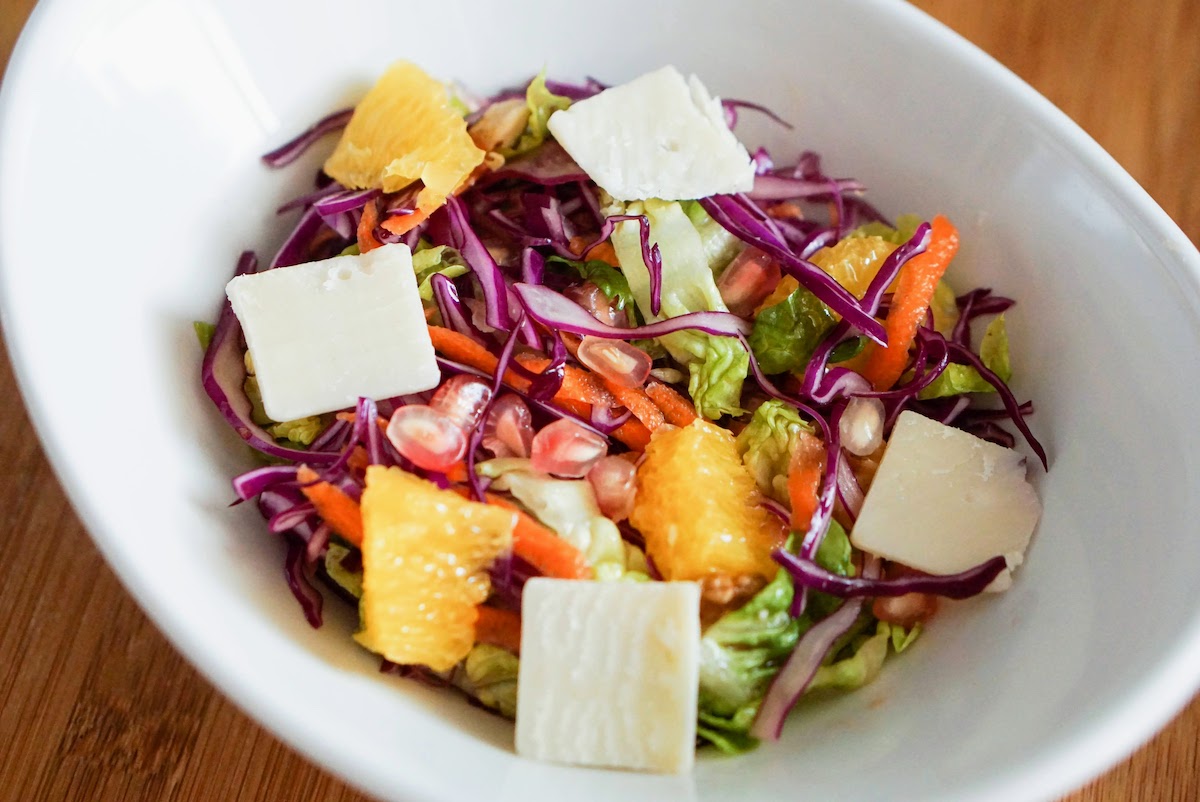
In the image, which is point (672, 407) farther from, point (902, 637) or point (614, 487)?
point (902, 637)

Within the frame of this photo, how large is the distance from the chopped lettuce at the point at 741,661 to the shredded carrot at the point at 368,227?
0.74m

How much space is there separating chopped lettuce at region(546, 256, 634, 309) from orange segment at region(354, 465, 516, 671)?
43cm

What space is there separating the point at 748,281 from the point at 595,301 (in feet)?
0.80

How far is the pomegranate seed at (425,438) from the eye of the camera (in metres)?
1.26

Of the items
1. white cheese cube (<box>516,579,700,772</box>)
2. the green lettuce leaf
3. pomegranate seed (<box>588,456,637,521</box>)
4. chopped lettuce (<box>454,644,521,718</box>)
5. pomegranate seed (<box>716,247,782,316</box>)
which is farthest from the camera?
pomegranate seed (<box>716,247,782,316</box>)

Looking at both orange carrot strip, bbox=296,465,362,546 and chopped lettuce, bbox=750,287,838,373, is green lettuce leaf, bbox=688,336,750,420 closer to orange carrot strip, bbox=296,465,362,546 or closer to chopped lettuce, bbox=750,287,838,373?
chopped lettuce, bbox=750,287,838,373

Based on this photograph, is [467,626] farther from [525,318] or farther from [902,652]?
[902,652]

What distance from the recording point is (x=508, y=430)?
135 centimetres

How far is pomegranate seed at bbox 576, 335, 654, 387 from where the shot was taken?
1.40 metres

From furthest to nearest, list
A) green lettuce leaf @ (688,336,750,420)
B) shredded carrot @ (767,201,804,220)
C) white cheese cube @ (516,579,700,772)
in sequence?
1. shredded carrot @ (767,201,804,220)
2. green lettuce leaf @ (688,336,750,420)
3. white cheese cube @ (516,579,700,772)

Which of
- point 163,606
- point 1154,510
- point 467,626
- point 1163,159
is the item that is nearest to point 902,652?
point 1154,510

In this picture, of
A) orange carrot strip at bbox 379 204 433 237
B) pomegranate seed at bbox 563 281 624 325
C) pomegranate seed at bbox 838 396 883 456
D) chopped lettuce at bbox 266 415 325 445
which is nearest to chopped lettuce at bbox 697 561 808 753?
pomegranate seed at bbox 838 396 883 456

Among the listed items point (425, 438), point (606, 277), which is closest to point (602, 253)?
point (606, 277)

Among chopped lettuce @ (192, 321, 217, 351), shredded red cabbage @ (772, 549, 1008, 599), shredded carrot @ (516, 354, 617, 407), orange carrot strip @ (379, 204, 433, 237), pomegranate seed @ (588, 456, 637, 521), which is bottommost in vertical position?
shredded red cabbage @ (772, 549, 1008, 599)
